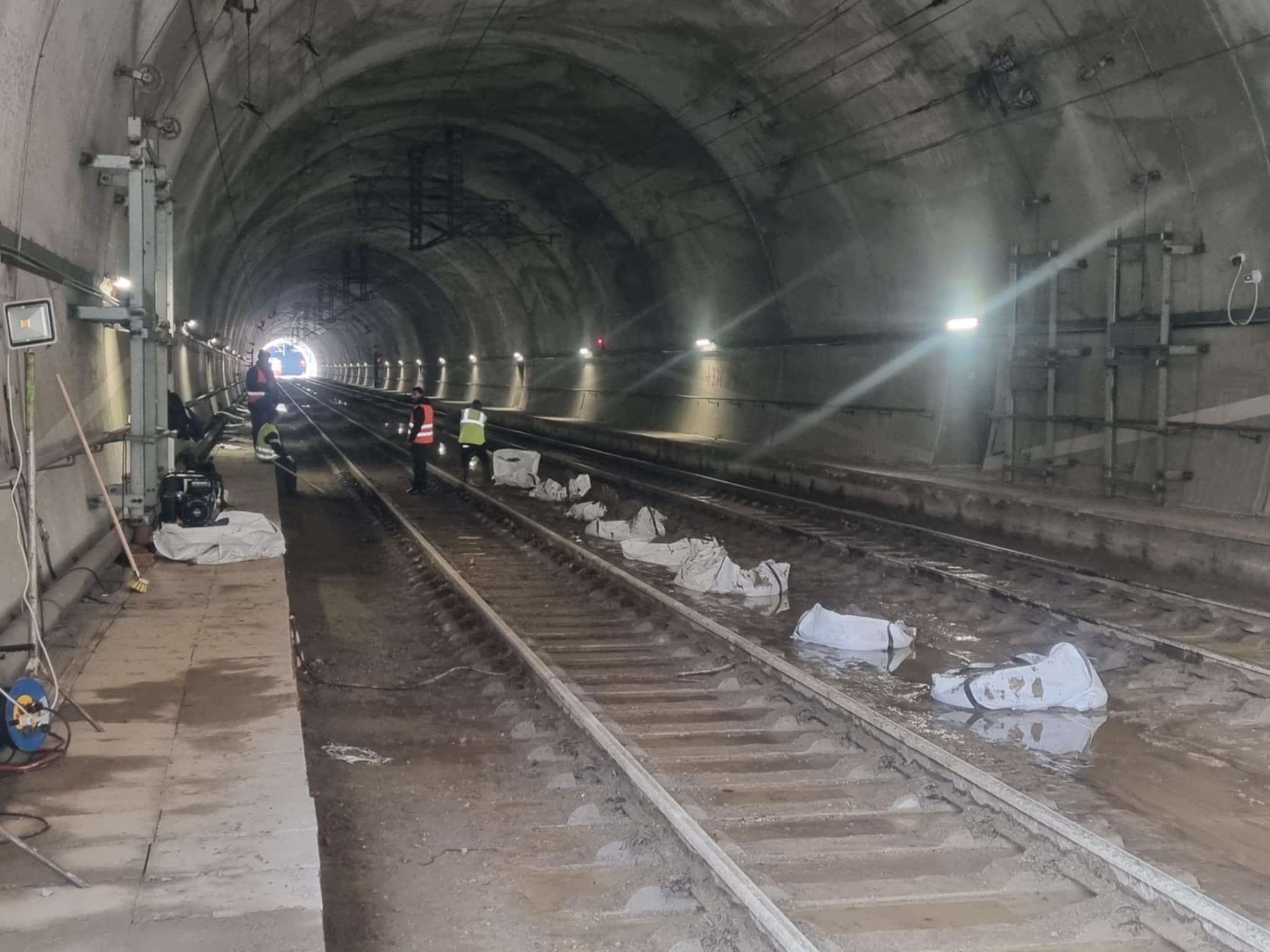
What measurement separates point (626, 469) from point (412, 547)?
9468 mm

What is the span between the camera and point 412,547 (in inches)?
541

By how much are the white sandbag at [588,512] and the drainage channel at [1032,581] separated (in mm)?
1500

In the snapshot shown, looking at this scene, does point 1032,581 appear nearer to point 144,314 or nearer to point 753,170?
point 144,314

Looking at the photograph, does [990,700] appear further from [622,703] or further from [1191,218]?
[1191,218]

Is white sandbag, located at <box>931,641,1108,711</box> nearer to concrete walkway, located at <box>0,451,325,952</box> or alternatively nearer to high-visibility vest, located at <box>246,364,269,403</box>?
concrete walkway, located at <box>0,451,325,952</box>

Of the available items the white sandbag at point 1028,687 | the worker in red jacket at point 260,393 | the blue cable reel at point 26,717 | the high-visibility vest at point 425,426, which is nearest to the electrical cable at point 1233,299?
the white sandbag at point 1028,687

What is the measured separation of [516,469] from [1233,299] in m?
11.0

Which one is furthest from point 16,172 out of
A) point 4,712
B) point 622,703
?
point 622,703

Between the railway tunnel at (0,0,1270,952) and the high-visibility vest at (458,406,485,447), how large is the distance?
3.49 ft

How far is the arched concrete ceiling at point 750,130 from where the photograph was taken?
1246 cm

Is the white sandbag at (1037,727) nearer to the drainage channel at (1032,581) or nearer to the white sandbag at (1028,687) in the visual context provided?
the white sandbag at (1028,687)

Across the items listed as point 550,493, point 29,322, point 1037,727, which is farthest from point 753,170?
point 29,322

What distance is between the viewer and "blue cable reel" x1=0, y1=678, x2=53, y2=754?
528 centimetres

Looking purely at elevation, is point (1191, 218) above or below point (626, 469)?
above
